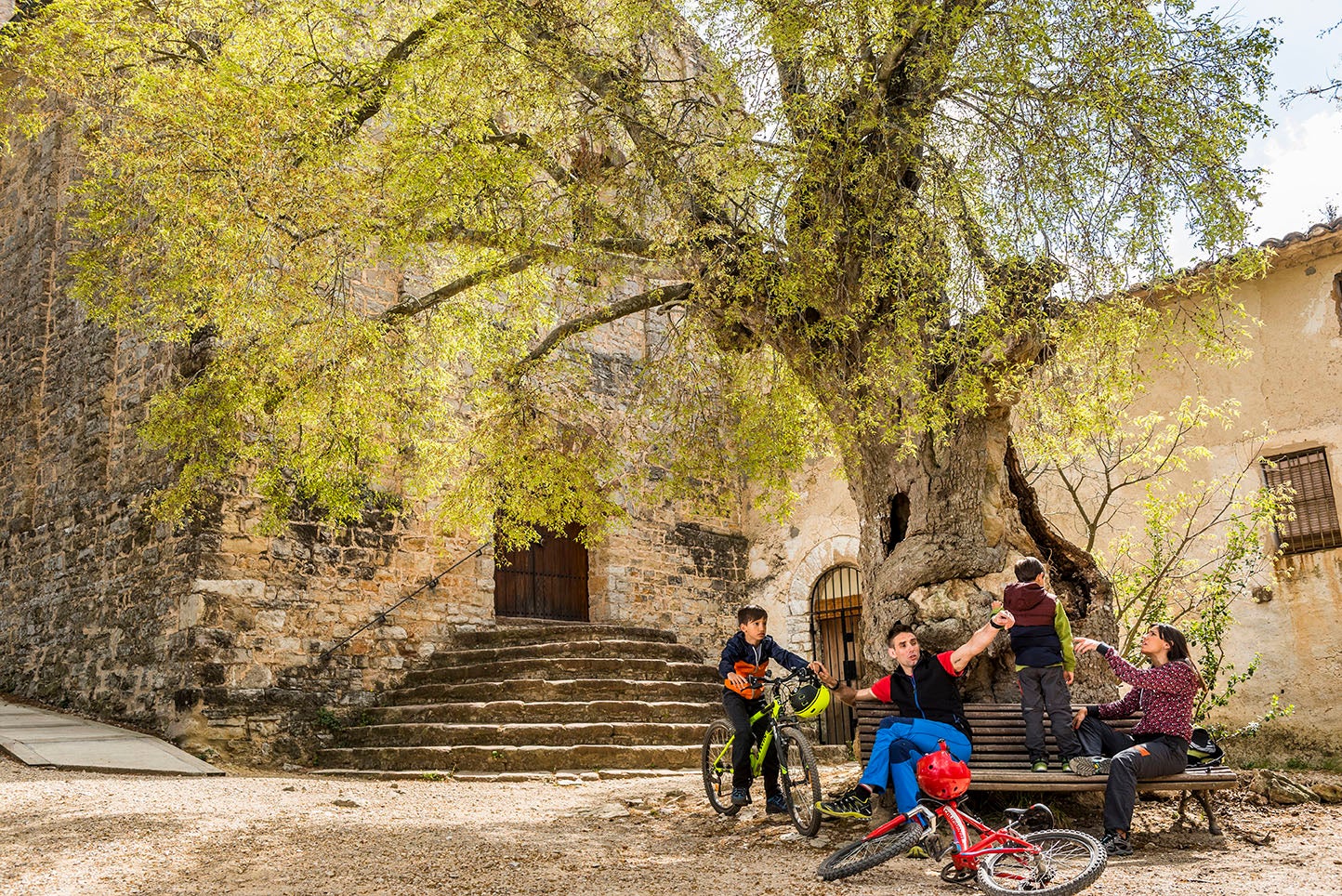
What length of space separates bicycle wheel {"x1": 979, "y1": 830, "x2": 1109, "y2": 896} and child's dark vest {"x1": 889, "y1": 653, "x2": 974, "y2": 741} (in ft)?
2.56

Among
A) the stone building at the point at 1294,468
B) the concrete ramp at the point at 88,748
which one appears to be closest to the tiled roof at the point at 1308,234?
the stone building at the point at 1294,468

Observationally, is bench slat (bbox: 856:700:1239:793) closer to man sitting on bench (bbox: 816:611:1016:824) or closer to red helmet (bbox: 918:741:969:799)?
man sitting on bench (bbox: 816:611:1016:824)

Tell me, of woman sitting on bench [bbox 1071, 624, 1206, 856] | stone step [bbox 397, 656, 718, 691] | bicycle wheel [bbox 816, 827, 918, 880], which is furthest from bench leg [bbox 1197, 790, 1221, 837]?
stone step [bbox 397, 656, 718, 691]

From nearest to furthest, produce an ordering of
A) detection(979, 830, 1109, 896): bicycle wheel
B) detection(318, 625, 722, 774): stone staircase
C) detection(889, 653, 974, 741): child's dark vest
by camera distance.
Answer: detection(979, 830, 1109, 896): bicycle wheel → detection(889, 653, 974, 741): child's dark vest → detection(318, 625, 722, 774): stone staircase

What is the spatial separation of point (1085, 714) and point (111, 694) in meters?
8.67

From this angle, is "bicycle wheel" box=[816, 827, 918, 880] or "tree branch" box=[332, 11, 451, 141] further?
"tree branch" box=[332, 11, 451, 141]

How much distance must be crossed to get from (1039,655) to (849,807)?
1206mm

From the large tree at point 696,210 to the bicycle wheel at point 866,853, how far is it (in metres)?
1.79

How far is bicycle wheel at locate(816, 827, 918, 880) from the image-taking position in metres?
4.27

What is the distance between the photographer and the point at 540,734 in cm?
903

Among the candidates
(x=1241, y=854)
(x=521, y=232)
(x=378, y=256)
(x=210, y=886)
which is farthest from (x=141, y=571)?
(x=1241, y=854)

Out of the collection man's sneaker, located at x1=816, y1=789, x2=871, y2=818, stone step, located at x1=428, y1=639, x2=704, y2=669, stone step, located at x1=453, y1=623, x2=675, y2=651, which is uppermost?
stone step, located at x1=453, y1=623, x2=675, y2=651

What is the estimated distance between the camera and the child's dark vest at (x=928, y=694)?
4871mm

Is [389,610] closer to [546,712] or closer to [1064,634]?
[546,712]
